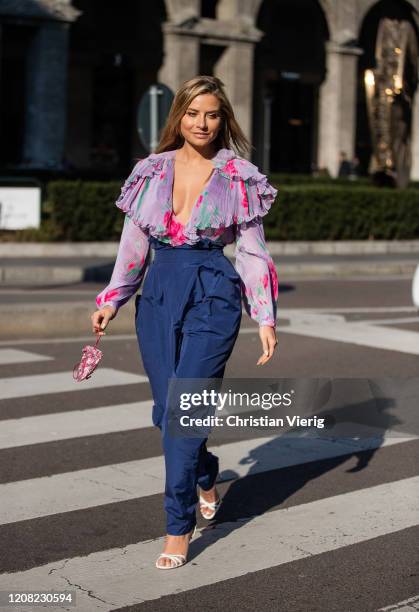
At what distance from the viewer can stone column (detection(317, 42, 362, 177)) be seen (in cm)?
4597

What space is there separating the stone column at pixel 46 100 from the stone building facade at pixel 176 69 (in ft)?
0.10

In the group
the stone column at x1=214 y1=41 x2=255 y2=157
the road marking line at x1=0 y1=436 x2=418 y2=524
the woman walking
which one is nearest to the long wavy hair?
the woman walking

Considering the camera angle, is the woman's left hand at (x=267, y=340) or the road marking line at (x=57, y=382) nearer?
the woman's left hand at (x=267, y=340)

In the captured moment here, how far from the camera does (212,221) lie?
4.80 metres

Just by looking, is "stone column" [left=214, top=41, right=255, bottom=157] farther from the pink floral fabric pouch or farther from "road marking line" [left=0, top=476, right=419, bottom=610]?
the pink floral fabric pouch

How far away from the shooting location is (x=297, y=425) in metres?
4.74

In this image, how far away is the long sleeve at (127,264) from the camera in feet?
16.3

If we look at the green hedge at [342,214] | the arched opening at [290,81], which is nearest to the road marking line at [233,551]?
the green hedge at [342,214]

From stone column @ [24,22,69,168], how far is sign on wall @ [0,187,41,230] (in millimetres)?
14270

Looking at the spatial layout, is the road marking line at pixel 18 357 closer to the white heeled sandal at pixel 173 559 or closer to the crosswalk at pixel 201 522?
the crosswalk at pixel 201 522

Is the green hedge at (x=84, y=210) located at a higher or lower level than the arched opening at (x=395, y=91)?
lower

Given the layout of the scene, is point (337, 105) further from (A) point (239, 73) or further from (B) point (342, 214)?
(B) point (342, 214)

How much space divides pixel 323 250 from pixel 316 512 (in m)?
18.8

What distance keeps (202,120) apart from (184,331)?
2.66 feet
